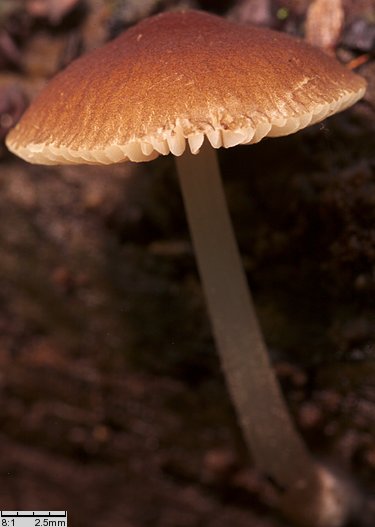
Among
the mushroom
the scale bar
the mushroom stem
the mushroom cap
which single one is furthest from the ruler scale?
the mushroom cap

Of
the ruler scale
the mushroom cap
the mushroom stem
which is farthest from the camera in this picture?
the ruler scale

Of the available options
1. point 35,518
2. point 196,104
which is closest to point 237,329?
point 196,104

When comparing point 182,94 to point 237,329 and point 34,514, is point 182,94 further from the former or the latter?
point 34,514

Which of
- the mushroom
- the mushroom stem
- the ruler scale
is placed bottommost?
the ruler scale

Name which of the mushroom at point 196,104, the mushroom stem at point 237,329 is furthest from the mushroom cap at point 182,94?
the mushroom stem at point 237,329

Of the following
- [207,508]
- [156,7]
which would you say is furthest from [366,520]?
[156,7]

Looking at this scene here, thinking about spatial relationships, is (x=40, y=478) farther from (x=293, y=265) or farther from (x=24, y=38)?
(x=24, y=38)

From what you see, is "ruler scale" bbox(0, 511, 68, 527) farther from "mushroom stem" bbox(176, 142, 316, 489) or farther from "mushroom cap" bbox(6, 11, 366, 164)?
"mushroom cap" bbox(6, 11, 366, 164)

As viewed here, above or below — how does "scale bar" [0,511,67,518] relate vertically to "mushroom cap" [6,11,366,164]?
below
